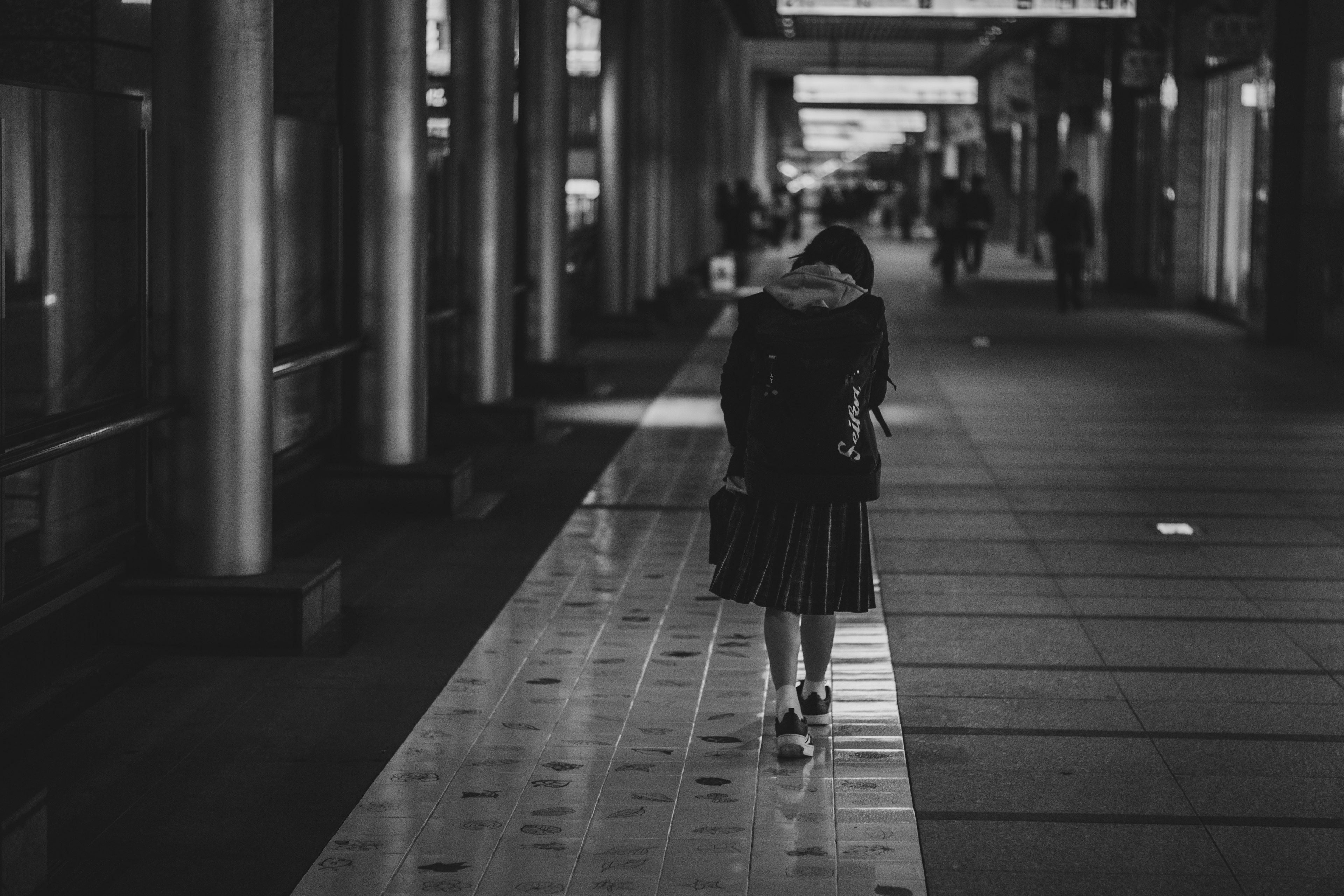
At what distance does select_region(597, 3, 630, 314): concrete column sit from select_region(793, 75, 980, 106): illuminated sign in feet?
117

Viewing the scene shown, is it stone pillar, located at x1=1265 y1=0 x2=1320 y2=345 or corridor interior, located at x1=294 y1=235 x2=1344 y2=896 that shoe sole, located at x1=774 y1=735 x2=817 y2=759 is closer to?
corridor interior, located at x1=294 y1=235 x2=1344 y2=896

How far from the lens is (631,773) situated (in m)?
5.14

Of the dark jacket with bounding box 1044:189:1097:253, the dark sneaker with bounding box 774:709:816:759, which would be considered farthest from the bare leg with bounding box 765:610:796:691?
the dark jacket with bounding box 1044:189:1097:253

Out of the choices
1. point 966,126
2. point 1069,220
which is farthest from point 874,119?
point 1069,220

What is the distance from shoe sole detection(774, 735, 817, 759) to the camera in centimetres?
524

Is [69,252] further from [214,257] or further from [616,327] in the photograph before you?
[616,327]

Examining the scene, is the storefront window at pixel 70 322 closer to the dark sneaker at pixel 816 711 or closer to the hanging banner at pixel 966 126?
the dark sneaker at pixel 816 711

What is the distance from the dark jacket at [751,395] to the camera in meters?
5.23

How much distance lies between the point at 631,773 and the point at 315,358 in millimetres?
3763

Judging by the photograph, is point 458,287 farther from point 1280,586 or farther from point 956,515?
point 1280,586

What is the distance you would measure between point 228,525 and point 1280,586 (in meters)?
4.02

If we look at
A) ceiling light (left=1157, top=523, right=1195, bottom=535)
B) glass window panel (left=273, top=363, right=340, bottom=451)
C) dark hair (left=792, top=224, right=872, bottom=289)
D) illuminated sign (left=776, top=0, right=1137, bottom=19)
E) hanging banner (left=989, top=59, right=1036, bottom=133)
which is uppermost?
hanging banner (left=989, top=59, right=1036, bottom=133)

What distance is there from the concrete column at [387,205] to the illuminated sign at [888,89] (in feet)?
157

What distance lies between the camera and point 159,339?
6523 millimetres
